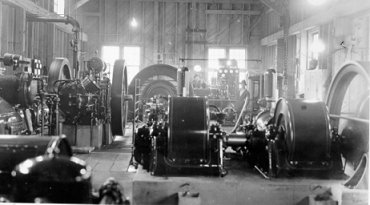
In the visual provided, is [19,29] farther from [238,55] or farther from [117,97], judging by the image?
[238,55]

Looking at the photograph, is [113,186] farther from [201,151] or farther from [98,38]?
[98,38]

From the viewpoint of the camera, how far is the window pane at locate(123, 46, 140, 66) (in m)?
14.2

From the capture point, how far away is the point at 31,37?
8883 millimetres

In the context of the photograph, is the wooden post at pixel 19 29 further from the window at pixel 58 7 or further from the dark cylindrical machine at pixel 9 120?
the dark cylindrical machine at pixel 9 120

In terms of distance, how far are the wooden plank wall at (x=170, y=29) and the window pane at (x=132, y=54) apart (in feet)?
0.68

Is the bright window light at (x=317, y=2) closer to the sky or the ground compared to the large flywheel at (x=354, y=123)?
closer to the sky

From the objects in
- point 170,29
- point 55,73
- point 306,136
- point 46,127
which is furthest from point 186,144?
point 170,29

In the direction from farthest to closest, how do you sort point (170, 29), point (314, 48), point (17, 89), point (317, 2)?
point (170, 29) → point (314, 48) → point (317, 2) → point (17, 89)

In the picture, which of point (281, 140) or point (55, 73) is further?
point (55, 73)

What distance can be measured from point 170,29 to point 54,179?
13631mm

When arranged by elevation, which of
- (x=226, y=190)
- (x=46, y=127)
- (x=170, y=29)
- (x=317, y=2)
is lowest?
(x=226, y=190)

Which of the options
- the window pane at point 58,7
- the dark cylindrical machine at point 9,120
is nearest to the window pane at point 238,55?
the window pane at point 58,7

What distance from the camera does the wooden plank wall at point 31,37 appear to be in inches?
278

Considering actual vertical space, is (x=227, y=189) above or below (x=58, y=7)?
below
